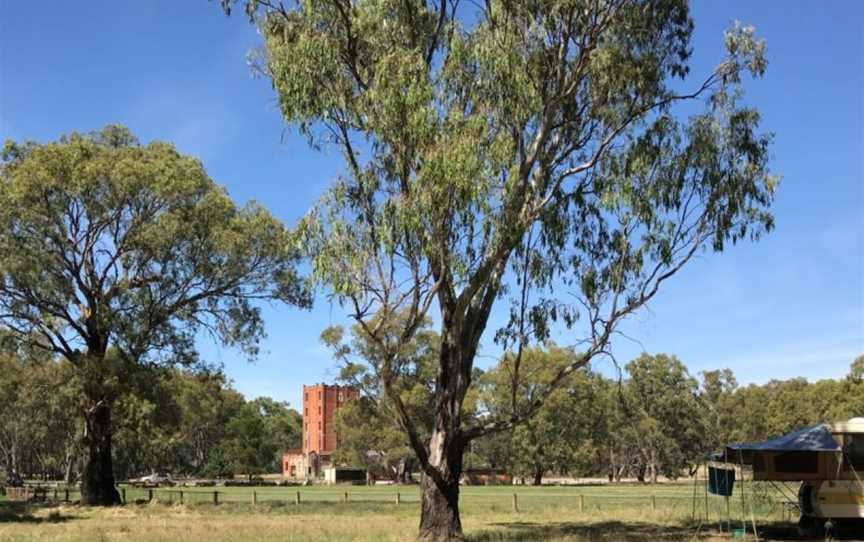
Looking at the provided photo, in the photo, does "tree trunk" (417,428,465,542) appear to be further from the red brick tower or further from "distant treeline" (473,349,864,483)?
the red brick tower

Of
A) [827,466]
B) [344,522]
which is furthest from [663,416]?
[827,466]

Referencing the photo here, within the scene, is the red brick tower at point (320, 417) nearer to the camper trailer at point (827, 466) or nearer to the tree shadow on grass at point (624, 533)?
the tree shadow on grass at point (624, 533)

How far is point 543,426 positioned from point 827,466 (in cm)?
5821

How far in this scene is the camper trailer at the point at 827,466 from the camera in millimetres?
18984

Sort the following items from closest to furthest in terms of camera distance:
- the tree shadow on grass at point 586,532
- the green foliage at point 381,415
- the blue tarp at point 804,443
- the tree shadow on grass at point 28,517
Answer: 1. the blue tarp at point 804,443
2. the tree shadow on grass at point 586,532
3. the tree shadow on grass at point 28,517
4. the green foliage at point 381,415

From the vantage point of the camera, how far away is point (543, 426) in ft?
251

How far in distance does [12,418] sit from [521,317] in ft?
221

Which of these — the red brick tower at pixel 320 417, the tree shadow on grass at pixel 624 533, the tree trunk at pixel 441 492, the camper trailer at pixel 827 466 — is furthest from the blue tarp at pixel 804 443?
the red brick tower at pixel 320 417

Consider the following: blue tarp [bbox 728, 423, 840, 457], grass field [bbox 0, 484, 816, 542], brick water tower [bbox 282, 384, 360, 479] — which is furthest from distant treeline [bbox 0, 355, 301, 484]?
blue tarp [bbox 728, 423, 840, 457]

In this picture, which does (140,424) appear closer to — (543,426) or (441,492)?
(441,492)

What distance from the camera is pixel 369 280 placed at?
18.1 metres

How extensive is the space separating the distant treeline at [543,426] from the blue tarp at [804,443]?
46286 mm

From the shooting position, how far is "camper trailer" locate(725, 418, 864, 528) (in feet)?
62.3

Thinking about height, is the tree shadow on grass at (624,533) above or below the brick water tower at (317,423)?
above
